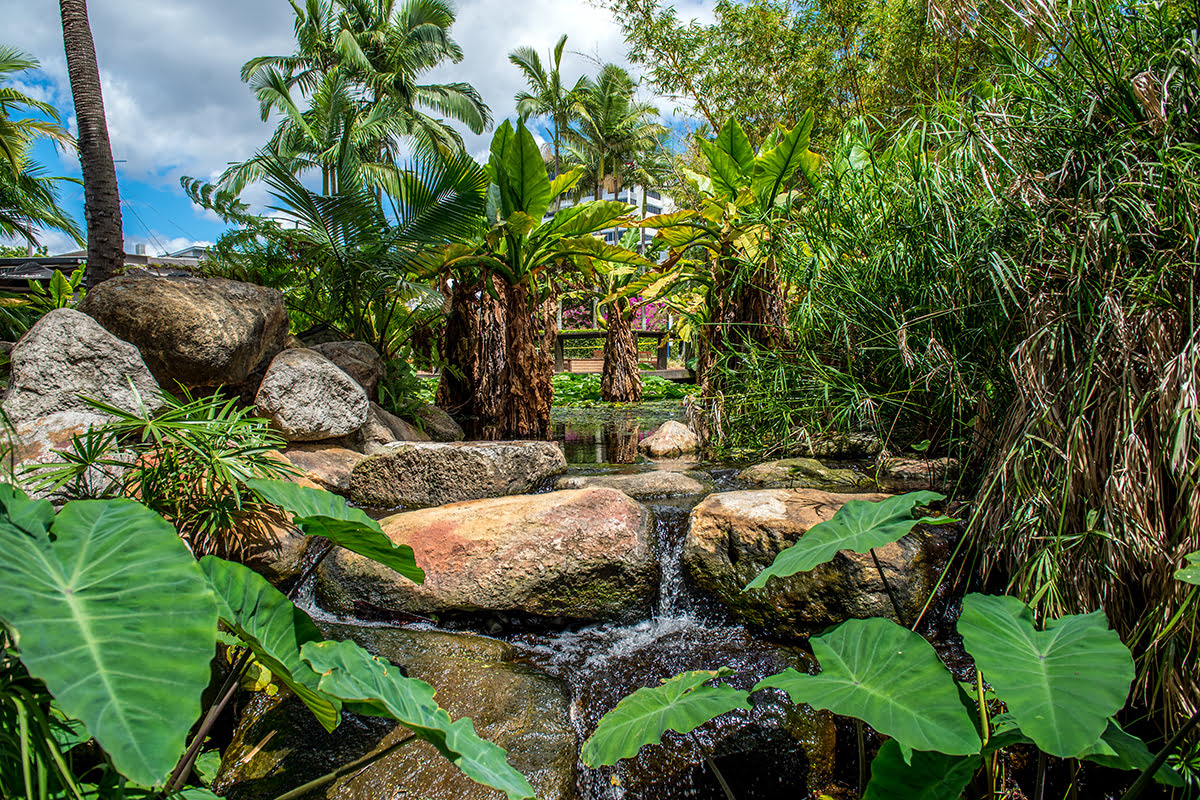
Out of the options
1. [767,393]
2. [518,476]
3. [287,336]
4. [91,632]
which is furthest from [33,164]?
[91,632]

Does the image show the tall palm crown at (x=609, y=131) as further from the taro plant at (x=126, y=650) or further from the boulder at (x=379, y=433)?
the taro plant at (x=126, y=650)

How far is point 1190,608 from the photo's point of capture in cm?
160

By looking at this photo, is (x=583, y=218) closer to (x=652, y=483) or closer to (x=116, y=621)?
(x=652, y=483)

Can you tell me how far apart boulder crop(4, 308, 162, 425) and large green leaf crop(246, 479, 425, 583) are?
2540 mm

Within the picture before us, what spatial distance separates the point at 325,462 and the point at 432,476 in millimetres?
1035

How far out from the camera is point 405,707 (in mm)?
1161

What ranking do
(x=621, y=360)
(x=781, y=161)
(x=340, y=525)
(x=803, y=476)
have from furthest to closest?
1. (x=621, y=360)
2. (x=781, y=161)
3. (x=803, y=476)
4. (x=340, y=525)

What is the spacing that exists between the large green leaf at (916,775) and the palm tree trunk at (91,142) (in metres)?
7.02

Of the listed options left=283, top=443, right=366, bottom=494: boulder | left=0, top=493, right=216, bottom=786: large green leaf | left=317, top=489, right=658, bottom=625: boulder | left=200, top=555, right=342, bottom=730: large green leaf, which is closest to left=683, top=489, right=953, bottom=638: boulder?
left=317, top=489, right=658, bottom=625: boulder

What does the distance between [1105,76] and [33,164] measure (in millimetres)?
15032

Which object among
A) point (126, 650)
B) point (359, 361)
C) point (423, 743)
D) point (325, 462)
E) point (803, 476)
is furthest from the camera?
point (359, 361)

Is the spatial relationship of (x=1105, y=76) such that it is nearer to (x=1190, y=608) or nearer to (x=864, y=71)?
(x=1190, y=608)

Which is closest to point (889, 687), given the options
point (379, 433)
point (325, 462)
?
point (325, 462)

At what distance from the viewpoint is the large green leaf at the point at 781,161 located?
5.16 m
